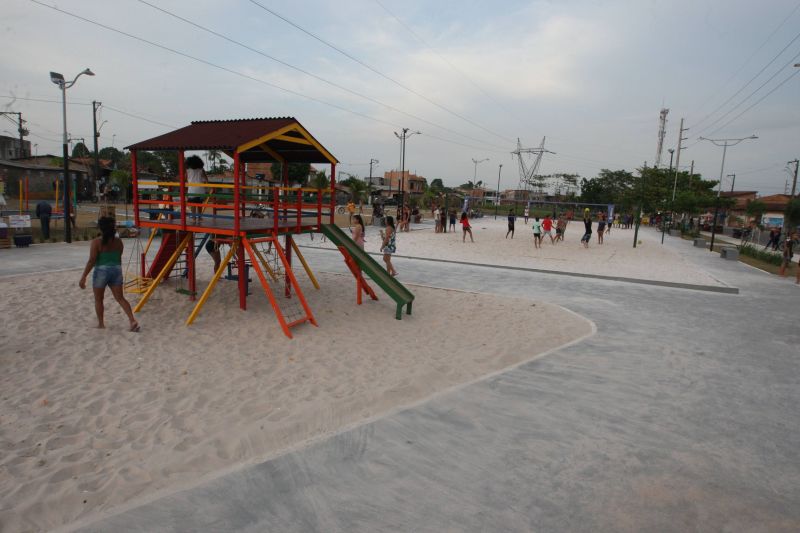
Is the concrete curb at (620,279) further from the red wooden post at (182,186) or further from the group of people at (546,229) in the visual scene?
the red wooden post at (182,186)

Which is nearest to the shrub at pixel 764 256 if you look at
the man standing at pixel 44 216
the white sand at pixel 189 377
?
the white sand at pixel 189 377

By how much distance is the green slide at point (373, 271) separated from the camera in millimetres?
8873

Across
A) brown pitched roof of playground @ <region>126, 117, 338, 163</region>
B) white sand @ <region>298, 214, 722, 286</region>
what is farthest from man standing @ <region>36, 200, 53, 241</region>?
brown pitched roof of playground @ <region>126, 117, 338, 163</region>

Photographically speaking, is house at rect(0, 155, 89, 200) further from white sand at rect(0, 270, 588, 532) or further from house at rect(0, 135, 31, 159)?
white sand at rect(0, 270, 588, 532)

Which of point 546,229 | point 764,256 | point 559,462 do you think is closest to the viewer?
point 559,462

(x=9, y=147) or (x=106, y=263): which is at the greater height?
(x=9, y=147)

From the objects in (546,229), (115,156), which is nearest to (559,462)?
(546,229)

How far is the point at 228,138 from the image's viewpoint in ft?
26.3

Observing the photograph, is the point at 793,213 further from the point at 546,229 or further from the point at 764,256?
the point at 546,229

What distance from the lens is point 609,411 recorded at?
5.32m

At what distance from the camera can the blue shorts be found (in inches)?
278

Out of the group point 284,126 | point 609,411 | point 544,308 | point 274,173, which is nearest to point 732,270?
point 544,308

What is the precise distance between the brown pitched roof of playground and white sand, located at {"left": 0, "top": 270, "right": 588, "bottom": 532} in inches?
120

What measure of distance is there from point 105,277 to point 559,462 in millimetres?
6980
